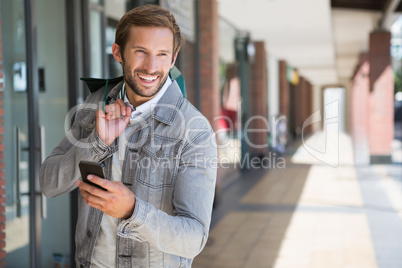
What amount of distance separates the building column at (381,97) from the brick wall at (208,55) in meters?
5.73

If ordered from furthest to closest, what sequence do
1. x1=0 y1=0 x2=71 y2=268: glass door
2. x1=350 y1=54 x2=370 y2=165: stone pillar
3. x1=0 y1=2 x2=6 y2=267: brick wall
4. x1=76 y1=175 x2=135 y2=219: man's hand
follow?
1. x1=350 y1=54 x2=370 y2=165: stone pillar
2. x1=0 y1=0 x2=71 y2=268: glass door
3. x1=0 y1=2 x2=6 y2=267: brick wall
4. x1=76 y1=175 x2=135 y2=219: man's hand

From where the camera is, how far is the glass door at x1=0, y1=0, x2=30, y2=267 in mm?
2979

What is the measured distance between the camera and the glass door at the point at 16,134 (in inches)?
117

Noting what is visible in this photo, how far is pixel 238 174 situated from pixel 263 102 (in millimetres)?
2758

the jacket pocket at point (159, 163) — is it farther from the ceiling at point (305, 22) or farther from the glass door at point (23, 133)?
the ceiling at point (305, 22)

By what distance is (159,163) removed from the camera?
1286mm

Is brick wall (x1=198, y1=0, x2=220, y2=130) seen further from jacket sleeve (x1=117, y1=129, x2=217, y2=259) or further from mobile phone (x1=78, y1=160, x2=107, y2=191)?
mobile phone (x1=78, y1=160, x2=107, y2=191)

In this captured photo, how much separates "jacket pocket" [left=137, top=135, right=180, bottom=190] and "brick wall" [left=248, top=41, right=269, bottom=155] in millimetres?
10993

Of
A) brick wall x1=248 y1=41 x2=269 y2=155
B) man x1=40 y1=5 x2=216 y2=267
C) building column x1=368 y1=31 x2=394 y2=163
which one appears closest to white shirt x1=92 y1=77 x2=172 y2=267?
man x1=40 y1=5 x2=216 y2=267

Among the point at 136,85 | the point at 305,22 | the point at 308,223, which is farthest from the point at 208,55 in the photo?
the point at 136,85

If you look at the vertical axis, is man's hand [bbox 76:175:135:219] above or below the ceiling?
below

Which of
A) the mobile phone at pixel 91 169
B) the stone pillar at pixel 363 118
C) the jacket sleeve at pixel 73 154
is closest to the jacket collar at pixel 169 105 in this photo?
the jacket sleeve at pixel 73 154

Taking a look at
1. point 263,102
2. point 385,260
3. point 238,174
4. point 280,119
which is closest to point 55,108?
point 385,260

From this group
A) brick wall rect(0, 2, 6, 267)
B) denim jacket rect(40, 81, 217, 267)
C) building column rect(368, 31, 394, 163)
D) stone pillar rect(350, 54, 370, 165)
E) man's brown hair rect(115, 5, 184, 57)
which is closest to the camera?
denim jacket rect(40, 81, 217, 267)
